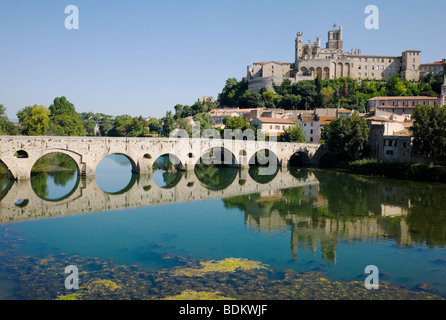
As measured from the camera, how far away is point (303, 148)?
161ft

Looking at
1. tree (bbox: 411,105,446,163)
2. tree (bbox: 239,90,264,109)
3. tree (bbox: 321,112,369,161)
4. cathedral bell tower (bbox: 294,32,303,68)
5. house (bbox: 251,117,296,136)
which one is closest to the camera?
tree (bbox: 411,105,446,163)

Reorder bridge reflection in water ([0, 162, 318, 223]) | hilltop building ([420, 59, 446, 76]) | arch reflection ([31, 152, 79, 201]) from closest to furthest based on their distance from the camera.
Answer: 1. bridge reflection in water ([0, 162, 318, 223])
2. arch reflection ([31, 152, 79, 201])
3. hilltop building ([420, 59, 446, 76])

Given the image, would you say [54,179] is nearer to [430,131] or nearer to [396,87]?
[430,131]

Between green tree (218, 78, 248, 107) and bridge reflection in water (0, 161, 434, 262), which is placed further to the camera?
green tree (218, 78, 248, 107)

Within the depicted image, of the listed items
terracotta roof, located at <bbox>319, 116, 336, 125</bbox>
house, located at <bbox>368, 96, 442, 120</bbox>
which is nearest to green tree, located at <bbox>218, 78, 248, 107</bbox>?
terracotta roof, located at <bbox>319, 116, 336, 125</bbox>

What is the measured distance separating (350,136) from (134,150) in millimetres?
23543

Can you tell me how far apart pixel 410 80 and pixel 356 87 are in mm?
14173

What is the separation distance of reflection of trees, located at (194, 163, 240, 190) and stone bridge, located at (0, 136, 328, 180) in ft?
5.78

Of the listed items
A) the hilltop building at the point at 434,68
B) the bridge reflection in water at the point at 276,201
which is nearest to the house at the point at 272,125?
the bridge reflection in water at the point at 276,201

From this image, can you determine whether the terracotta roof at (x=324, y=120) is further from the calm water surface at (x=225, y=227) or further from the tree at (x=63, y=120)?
the tree at (x=63, y=120)

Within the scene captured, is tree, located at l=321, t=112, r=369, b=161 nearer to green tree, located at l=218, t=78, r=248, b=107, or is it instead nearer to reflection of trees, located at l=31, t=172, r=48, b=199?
reflection of trees, located at l=31, t=172, r=48, b=199

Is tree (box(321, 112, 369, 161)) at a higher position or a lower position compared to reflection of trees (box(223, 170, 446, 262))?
higher

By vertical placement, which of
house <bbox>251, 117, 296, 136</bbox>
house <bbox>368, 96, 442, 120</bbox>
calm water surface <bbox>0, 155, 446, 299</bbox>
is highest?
house <bbox>368, 96, 442, 120</bbox>

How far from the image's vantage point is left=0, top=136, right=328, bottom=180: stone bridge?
29172mm
